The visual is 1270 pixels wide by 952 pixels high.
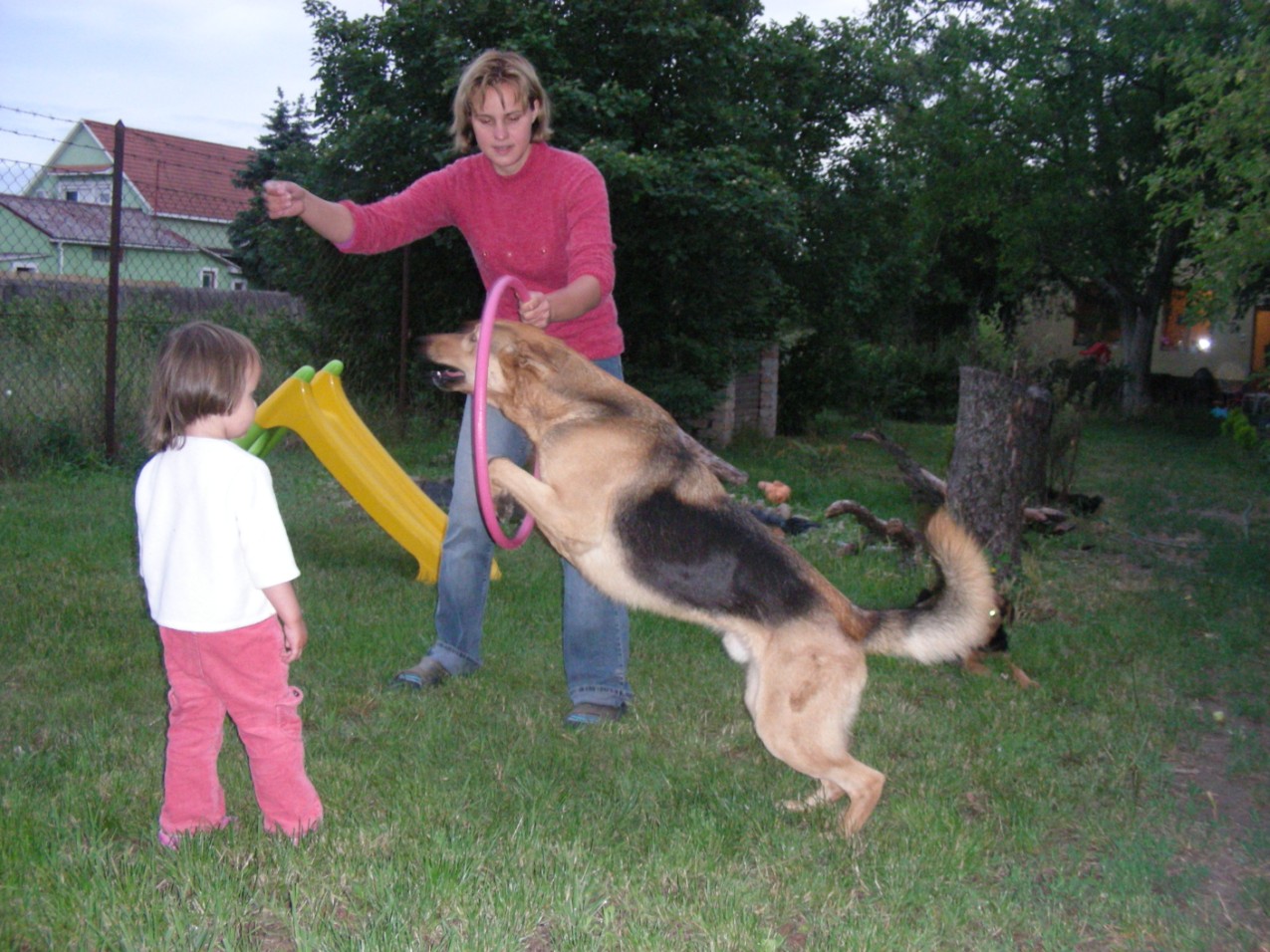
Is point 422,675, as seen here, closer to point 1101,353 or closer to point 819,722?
point 819,722

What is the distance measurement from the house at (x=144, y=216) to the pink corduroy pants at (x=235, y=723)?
11304 millimetres

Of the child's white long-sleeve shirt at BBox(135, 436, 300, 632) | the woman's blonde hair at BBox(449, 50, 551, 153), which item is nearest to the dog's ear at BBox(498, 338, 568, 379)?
the woman's blonde hair at BBox(449, 50, 551, 153)

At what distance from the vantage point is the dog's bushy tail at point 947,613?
3.76m

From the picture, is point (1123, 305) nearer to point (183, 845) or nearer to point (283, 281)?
point (283, 281)

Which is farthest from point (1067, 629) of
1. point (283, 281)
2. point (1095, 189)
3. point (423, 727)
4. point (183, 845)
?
point (1095, 189)

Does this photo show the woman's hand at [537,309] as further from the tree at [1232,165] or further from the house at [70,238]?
the house at [70,238]

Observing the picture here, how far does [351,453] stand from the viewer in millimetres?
Answer: 6434

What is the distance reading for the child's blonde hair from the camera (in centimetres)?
286

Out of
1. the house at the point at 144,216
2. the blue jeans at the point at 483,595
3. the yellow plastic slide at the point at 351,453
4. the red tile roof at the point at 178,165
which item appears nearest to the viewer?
the blue jeans at the point at 483,595

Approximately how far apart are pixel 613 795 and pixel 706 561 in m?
0.91

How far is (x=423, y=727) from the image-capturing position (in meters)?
4.23

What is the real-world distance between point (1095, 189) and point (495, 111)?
24344 mm

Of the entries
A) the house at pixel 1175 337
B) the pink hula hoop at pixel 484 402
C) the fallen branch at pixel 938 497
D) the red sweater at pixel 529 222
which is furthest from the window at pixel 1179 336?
the pink hula hoop at pixel 484 402

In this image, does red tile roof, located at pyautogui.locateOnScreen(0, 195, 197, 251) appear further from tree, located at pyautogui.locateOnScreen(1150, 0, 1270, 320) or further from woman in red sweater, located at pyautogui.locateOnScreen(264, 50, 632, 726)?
tree, located at pyautogui.locateOnScreen(1150, 0, 1270, 320)
